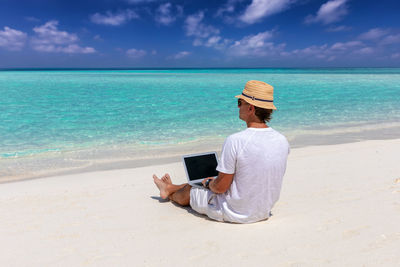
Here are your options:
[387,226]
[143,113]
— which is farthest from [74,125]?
[387,226]

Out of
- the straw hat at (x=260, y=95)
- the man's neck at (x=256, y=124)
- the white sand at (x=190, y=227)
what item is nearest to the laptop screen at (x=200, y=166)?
the white sand at (x=190, y=227)

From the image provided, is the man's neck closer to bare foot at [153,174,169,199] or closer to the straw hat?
the straw hat

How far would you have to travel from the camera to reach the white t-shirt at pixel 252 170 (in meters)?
2.84

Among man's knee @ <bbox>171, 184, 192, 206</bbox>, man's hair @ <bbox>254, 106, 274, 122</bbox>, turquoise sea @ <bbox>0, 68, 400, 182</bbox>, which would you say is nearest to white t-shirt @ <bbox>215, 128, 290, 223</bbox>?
man's hair @ <bbox>254, 106, 274, 122</bbox>

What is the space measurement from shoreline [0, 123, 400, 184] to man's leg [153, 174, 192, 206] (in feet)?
Result: 9.09

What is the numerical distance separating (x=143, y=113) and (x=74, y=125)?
3.58m

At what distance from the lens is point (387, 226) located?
3.08 meters

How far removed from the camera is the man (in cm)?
284

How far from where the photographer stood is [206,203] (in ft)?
11.1

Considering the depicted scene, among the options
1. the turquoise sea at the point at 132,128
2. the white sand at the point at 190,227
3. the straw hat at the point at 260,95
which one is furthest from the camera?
the turquoise sea at the point at 132,128

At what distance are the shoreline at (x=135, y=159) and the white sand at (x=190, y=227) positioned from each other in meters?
1.08

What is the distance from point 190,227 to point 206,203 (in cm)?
30

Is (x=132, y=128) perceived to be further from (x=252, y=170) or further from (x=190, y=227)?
(x=252, y=170)

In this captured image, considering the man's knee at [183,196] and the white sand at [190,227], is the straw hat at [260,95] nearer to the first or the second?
the white sand at [190,227]
